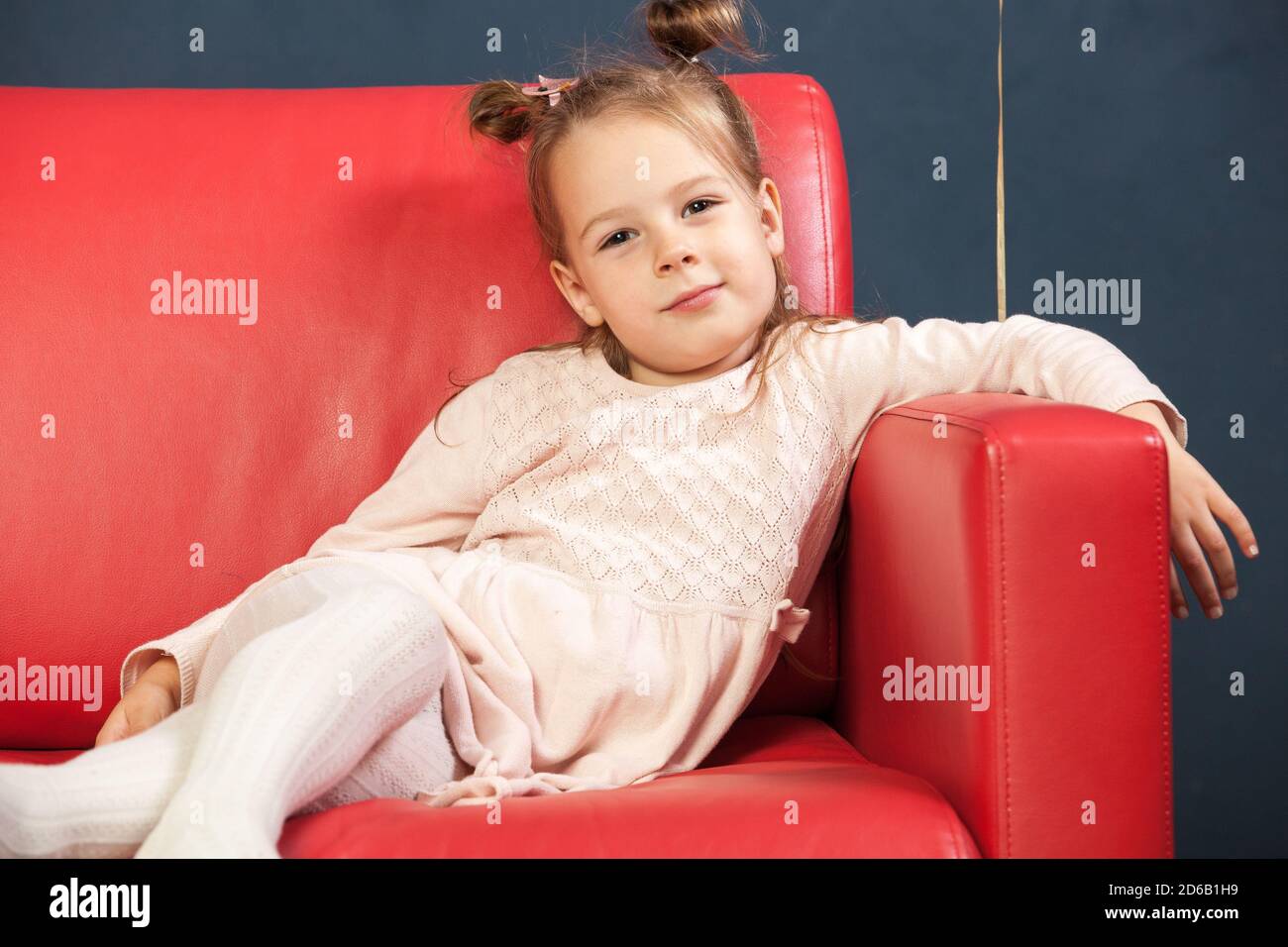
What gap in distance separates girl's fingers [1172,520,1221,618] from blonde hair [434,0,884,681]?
34 cm

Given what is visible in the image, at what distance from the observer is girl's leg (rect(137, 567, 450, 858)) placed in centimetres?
73

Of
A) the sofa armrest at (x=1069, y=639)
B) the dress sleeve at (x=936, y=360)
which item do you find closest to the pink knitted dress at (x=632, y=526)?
the dress sleeve at (x=936, y=360)

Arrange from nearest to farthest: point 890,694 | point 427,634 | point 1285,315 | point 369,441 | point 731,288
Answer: point 427,634 < point 890,694 < point 731,288 < point 369,441 < point 1285,315

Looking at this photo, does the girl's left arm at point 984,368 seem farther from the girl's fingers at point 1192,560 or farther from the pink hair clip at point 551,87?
the pink hair clip at point 551,87

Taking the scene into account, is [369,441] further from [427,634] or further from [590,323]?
[427,634]

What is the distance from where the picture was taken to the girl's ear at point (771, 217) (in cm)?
126

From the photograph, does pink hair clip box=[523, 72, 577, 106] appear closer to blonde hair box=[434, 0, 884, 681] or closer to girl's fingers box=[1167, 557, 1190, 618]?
blonde hair box=[434, 0, 884, 681]

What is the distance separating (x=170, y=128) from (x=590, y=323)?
0.51 m

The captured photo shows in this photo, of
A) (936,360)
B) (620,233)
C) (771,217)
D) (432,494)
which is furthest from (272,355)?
(936,360)

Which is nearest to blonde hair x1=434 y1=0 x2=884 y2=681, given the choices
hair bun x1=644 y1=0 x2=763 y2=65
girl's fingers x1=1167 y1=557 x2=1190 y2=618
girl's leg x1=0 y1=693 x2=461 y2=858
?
hair bun x1=644 y1=0 x2=763 y2=65

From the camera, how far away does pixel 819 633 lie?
1224 millimetres

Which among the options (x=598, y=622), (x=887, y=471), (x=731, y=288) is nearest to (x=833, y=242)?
(x=731, y=288)

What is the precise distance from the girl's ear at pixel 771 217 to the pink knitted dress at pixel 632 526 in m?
0.12
